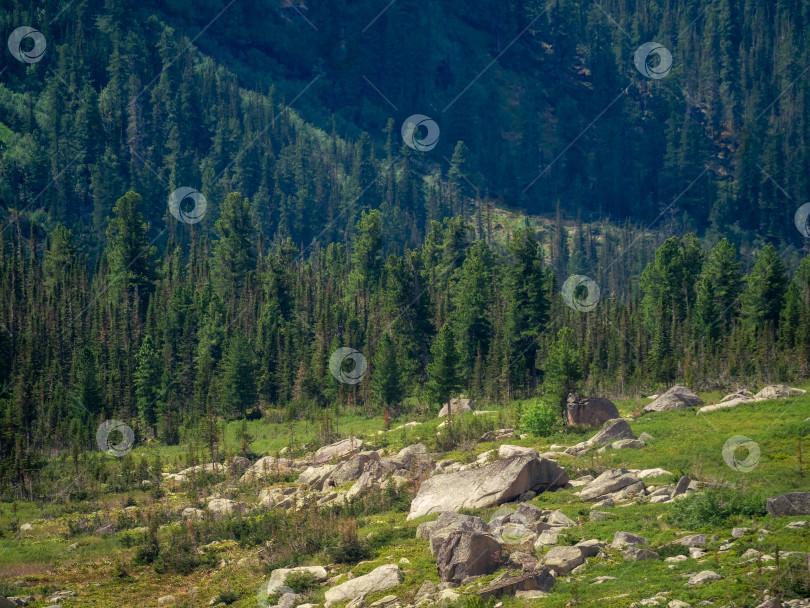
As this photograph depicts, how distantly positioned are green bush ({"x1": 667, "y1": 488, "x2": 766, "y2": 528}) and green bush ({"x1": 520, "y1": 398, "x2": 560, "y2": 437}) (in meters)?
20.8

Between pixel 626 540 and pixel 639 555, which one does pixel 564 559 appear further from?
pixel 626 540

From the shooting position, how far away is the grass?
1174 inches

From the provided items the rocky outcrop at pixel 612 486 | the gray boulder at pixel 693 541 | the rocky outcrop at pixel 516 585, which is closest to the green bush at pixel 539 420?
the rocky outcrop at pixel 612 486

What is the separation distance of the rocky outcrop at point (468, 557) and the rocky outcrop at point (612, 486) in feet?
29.8

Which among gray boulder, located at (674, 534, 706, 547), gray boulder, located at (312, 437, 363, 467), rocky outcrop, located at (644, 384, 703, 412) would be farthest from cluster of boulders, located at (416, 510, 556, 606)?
rocky outcrop, located at (644, 384, 703, 412)

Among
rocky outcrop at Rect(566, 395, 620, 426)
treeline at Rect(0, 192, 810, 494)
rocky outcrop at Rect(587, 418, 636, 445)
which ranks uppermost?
treeline at Rect(0, 192, 810, 494)

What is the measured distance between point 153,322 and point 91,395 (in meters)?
26.6

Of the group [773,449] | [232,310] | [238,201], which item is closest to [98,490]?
[773,449]

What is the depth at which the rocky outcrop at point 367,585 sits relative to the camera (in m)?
33.6

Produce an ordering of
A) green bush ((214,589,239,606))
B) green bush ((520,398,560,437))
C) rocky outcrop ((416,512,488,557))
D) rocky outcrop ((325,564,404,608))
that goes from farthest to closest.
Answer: green bush ((520,398,560,437)) < green bush ((214,589,239,606)) < rocky outcrop ((416,512,488,557)) < rocky outcrop ((325,564,404,608))

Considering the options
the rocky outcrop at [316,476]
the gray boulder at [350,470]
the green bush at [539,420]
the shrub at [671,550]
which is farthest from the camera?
the green bush at [539,420]

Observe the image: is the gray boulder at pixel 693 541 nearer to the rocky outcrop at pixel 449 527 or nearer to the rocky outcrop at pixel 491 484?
the rocky outcrop at pixel 449 527

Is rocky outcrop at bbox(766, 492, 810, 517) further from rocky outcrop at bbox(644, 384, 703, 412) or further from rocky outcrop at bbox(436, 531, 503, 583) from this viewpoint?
rocky outcrop at bbox(644, 384, 703, 412)

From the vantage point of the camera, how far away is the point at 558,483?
42.8 meters
